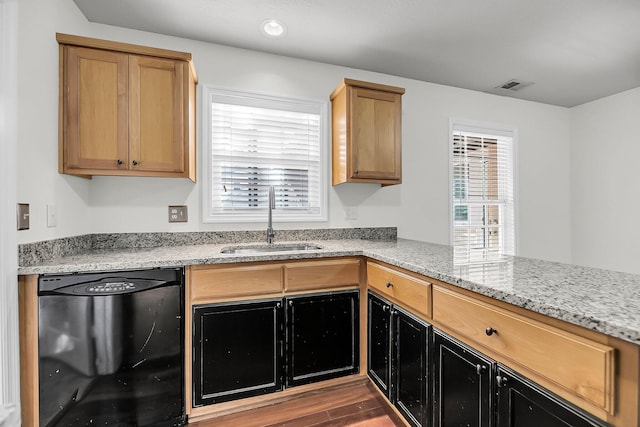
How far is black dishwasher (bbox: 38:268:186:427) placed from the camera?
144 cm

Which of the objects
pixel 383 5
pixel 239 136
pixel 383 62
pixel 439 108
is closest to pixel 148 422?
pixel 239 136

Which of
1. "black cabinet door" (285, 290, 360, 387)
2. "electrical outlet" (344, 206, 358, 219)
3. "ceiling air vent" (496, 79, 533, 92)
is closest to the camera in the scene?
"black cabinet door" (285, 290, 360, 387)

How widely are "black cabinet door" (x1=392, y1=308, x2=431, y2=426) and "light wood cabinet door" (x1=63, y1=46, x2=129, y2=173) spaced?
6.47 feet

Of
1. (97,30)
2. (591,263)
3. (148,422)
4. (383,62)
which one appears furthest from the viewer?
(591,263)

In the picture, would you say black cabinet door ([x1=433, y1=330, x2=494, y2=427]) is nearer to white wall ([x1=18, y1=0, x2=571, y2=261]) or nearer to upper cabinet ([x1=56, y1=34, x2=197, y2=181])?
white wall ([x1=18, y1=0, x2=571, y2=261])

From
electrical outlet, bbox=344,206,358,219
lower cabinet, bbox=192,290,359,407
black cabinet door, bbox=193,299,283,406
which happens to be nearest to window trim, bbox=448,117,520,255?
electrical outlet, bbox=344,206,358,219

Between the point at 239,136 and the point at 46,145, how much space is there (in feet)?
3.99

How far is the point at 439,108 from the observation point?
123 inches

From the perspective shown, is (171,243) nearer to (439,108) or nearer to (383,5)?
(383,5)

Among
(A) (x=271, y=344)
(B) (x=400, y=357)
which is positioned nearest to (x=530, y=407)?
(B) (x=400, y=357)


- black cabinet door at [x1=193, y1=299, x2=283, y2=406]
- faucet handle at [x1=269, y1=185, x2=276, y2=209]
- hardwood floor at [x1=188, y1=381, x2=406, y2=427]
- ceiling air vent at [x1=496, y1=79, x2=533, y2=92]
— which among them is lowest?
hardwood floor at [x1=188, y1=381, x2=406, y2=427]

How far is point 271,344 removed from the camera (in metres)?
1.83

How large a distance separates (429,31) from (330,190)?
1.45m

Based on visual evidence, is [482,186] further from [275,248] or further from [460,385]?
[460,385]
